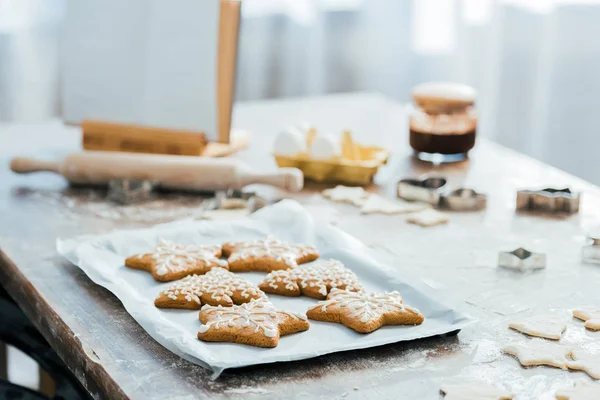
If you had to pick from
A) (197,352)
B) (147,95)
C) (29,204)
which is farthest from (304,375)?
(147,95)

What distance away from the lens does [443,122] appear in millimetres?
1854

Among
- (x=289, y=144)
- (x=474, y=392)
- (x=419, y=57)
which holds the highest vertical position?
(x=419, y=57)

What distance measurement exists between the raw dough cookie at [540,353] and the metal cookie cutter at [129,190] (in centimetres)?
81

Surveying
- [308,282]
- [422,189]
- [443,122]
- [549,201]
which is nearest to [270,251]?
[308,282]

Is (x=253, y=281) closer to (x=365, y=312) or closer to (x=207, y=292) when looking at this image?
(x=207, y=292)

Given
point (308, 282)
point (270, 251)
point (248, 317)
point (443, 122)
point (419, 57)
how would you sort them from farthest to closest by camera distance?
point (419, 57), point (443, 122), point (270, 251), point (308, 282), point (248, 317)

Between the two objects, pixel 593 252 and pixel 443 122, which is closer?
pixel 593 252

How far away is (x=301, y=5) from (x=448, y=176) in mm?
1787

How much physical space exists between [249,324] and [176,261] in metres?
0.24

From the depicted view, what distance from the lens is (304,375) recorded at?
3.25ft

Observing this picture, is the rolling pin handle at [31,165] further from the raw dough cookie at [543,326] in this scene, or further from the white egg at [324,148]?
the raw dough cookie at [543,326]

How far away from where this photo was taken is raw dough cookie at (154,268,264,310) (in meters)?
1.12

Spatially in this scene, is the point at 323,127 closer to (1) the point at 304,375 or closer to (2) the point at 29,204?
(2) the point at 29,204

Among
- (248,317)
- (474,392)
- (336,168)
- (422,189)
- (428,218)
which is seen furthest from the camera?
(336,168)
